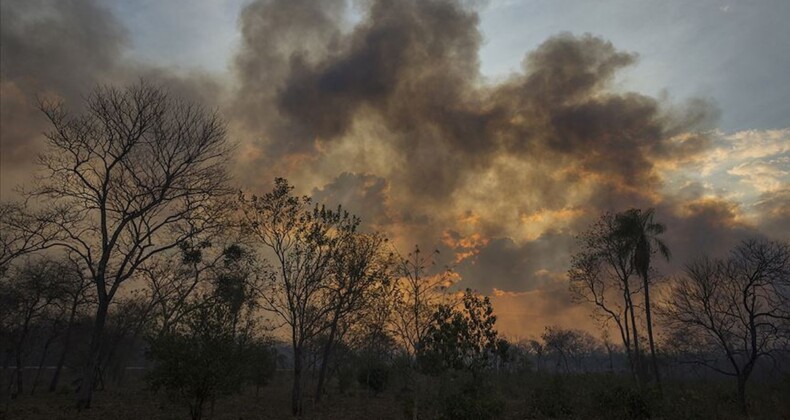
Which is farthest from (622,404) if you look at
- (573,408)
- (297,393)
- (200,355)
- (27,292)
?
(27,292)

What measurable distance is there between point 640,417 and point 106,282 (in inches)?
1306

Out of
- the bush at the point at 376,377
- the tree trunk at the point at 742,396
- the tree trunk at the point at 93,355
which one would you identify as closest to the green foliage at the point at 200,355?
the tree trunk at the point at 93,355

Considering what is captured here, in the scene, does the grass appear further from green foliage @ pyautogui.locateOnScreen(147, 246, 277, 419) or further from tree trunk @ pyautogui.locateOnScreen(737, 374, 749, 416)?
green foliage @ pyautogui.locateOnScreen(147, 246, 277, 419)

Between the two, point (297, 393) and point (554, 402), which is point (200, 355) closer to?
point (297, 393)

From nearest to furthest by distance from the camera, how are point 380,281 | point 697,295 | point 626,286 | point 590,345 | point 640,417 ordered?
point 640,417, point 697,295, point 380,281, point 626,286, point 590,345

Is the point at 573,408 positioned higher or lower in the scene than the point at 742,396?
lower

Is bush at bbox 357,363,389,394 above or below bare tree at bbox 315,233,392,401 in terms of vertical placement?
below

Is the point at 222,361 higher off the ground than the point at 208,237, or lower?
lower

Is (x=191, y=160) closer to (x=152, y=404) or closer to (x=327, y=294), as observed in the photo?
(x=327, y=294)

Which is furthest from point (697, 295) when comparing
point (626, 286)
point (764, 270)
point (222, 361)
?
point (222, 361)

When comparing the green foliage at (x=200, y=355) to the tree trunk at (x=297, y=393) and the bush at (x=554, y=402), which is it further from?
the bush at (x=554, y=402)

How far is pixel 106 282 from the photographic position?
90.7 feet

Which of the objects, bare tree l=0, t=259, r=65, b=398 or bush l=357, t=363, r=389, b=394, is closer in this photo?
bare tree l=0, t=259, r=65, b=398

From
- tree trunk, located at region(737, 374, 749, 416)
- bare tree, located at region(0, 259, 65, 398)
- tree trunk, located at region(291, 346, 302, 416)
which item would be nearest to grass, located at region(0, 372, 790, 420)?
tree trunk, located at region(737, 374, 749, 416)
